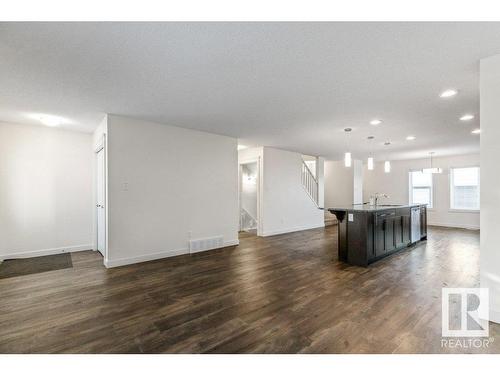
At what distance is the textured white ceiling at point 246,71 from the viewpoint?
1.85 meters

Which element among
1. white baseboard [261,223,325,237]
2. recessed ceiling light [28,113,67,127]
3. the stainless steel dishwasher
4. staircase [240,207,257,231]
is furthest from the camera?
staircase [240,207,257,231]

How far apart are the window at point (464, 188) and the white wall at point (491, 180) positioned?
7.50 meters

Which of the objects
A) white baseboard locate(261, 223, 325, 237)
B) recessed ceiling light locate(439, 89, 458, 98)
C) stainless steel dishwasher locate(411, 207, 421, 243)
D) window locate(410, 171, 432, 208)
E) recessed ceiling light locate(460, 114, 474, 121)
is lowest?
white baseboard locate(261, 223, 325, 237)

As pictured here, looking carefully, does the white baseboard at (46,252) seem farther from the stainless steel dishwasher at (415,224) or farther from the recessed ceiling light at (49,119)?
the stainless steel dishwasher at (415,224)

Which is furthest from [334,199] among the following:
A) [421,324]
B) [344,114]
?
[421,324]

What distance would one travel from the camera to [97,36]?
1.88 metres

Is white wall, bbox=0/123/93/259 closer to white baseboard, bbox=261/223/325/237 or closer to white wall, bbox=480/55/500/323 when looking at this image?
white baseboard, bbox=261/223/325/237

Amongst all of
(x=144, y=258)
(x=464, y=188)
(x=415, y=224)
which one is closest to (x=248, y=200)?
(x=144, y=258)

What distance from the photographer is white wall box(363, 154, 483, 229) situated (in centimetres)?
789

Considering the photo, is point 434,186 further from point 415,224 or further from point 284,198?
point 284,198

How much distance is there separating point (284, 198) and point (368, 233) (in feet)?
10.9

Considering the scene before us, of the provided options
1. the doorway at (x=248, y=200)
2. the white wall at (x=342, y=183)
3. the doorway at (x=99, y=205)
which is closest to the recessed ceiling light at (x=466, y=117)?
the doorway at (x=248, y=200)

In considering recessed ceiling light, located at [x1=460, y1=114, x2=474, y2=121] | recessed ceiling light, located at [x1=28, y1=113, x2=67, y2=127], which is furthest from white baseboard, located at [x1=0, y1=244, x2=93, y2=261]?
recessed ceiling light, located at [x1=460, y1=114, x2=474, y2=121]

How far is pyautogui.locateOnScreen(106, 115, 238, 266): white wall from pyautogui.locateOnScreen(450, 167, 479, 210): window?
794 centimetres
